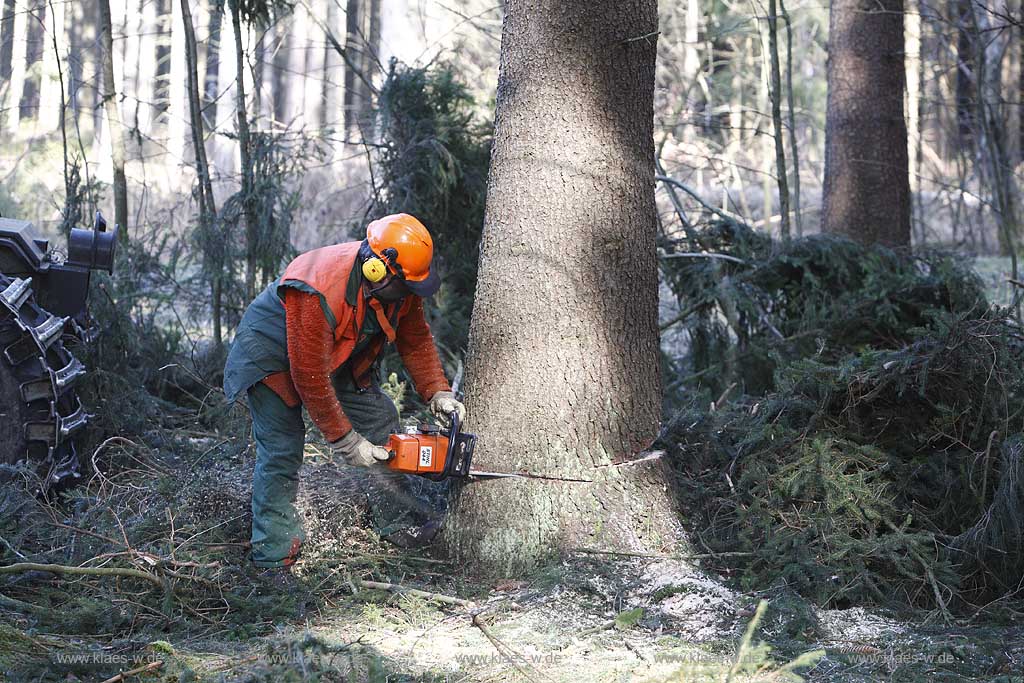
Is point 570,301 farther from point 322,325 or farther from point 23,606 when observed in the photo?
point 23,606

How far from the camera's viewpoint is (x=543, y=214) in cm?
428

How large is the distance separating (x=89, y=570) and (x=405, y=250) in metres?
1.89

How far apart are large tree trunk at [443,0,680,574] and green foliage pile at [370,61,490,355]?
268cm

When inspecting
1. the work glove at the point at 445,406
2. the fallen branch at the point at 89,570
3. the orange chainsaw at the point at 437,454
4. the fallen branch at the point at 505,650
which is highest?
the work glove at the point at 445,406

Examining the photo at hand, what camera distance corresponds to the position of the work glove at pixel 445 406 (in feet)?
14.8

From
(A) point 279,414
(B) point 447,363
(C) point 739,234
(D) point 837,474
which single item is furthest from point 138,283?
(D) point 837,474

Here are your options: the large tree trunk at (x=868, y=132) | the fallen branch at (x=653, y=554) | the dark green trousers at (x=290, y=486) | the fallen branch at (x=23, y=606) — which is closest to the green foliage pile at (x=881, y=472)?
the fallen branch at (x=653, y=554)

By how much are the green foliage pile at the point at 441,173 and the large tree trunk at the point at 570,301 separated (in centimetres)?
268

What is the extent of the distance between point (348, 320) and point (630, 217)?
55.8 inches

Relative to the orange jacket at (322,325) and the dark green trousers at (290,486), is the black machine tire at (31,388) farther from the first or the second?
the orange jacket at (322,325)

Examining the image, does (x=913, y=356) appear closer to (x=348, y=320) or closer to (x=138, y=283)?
(x=348, y=320)

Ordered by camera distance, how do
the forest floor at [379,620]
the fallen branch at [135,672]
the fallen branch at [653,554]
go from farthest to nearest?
1. the fallen branch at [653,554]
2. the forest floor at [379,620]
3. the fallen branch at [135,672]

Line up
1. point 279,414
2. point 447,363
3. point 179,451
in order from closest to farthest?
point 279,414, point 179,451, point 447,363

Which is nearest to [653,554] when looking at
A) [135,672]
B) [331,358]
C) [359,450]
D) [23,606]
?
[359,450]
